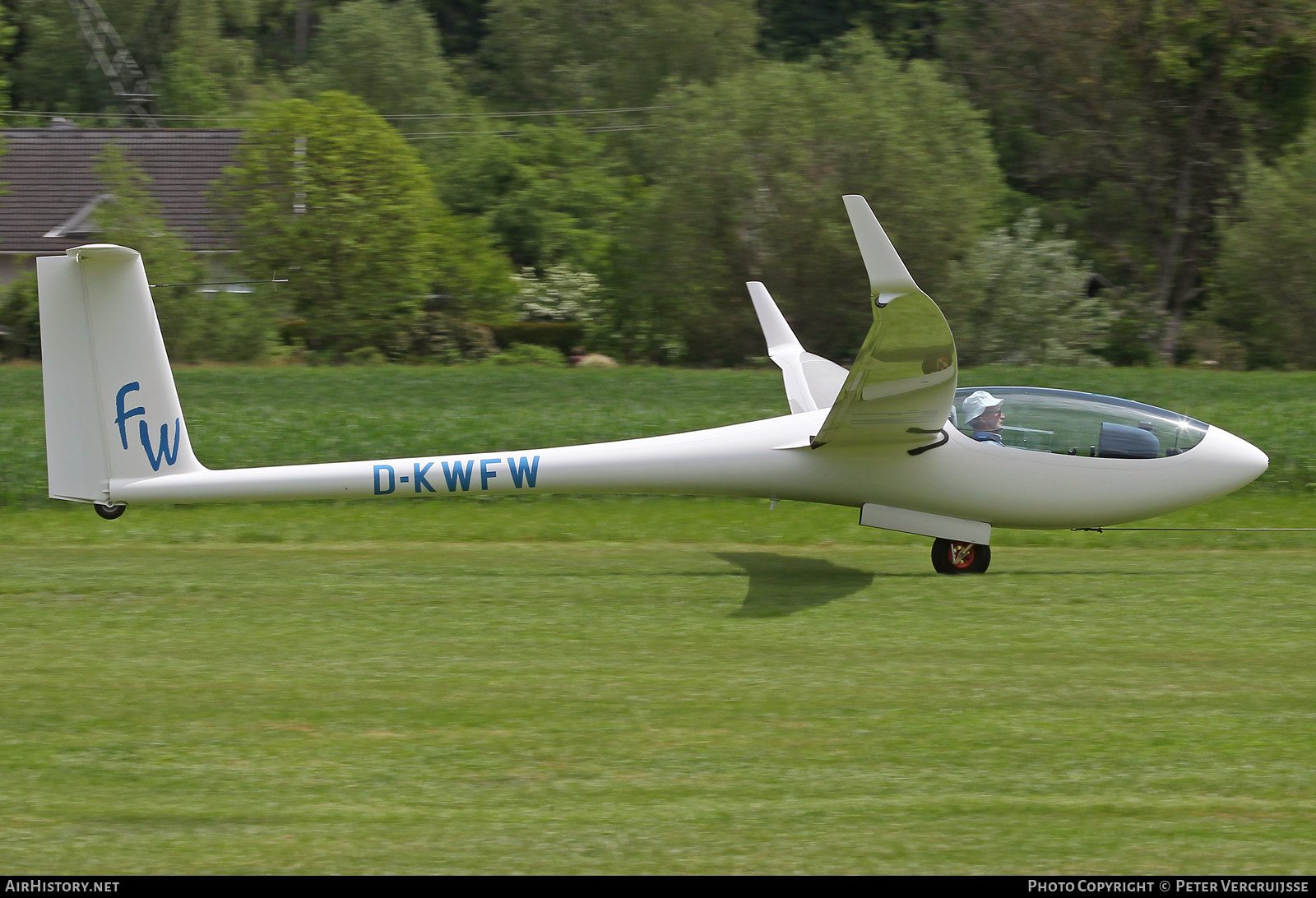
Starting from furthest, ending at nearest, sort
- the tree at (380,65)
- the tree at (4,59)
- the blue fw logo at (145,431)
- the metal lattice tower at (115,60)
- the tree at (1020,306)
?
the tree at (380,65) < the metal lattice tower at (115,60) < the tree at (4,59) < the tree at (1020,306) < the blue fw logo at (145,431)

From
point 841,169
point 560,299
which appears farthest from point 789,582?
point 560,299

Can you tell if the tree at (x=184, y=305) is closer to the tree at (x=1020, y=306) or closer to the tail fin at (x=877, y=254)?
the tree at (x=1020, y=306)

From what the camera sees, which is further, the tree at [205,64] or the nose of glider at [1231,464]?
the tree at [205,64]

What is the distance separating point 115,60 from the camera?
6062cm

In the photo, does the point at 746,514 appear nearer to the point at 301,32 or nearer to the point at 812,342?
the point at 812,342

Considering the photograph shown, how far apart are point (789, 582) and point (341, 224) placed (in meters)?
25.9

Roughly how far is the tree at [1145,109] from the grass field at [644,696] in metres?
29.3

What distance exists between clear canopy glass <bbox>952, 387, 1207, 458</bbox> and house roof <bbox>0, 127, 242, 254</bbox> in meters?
37.3

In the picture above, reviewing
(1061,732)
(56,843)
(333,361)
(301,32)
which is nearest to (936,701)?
(1061,732)

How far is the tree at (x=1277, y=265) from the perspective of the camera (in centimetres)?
3375

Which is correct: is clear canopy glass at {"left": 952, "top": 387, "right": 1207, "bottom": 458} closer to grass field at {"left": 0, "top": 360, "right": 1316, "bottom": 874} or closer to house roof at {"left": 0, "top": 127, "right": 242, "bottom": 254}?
grass field at {"left": 0, "top": 360, "right": 1316, "bottom": 874}

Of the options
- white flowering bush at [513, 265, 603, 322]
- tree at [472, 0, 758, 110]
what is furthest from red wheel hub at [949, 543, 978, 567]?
tree at [472, 0, 758, 110]

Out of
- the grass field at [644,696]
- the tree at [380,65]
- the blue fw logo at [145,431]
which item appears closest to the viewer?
the grass field at [644,696]

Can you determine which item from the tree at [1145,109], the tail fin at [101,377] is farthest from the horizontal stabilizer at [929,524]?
the tree at [1145,109]
